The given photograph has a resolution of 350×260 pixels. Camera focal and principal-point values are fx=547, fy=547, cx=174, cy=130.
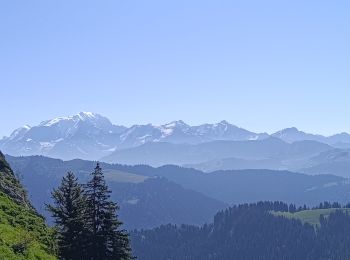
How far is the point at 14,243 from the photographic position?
39.8 m

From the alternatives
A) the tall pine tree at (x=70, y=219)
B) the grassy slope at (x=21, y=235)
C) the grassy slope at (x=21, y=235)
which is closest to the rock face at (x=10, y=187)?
the grassy slope at (x=21, y=235)

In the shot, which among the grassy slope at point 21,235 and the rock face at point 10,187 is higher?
the rock face at point 10,187

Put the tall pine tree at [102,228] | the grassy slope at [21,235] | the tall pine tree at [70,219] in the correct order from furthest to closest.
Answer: the tall pine tree at [102,228] → the tall pine tree at [70,219] → the grassy slope at [21,235]

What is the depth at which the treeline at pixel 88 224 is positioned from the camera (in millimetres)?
42312

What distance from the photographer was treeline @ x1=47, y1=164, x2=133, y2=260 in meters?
42.3

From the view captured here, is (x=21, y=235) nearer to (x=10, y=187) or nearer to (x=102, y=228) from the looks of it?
(x=102, y=228)

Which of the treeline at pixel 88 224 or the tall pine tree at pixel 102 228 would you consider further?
the tall pine tree at pixel 102 228

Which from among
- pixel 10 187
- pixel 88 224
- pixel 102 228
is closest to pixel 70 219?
pixel 88 224

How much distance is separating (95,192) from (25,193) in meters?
25.2

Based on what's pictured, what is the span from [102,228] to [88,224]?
3.81ft

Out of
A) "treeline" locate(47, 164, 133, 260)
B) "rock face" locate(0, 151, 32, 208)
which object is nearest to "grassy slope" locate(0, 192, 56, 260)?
"treeline" locate(47, 164, 133, 260)

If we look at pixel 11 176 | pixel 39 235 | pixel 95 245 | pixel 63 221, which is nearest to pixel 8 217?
pixel 39 235

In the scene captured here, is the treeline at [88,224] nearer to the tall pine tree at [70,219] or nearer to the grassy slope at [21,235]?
the tall pine tree at [70,219]

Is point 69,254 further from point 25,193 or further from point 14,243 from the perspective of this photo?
point 25,193
